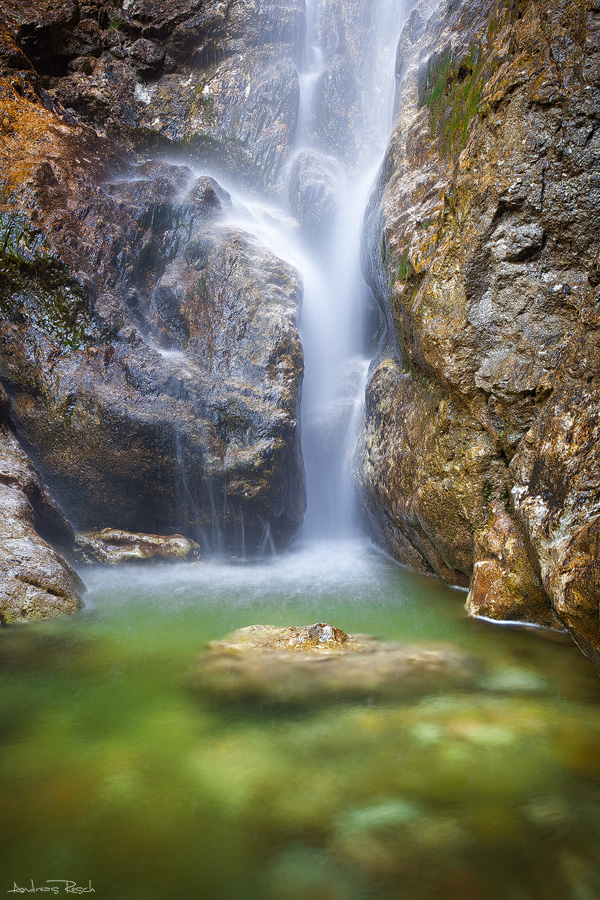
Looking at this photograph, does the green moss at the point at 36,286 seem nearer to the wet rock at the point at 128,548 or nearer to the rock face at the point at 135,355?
the rock face at the point at 135,355

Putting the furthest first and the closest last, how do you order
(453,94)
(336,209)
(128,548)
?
(336,209), (128,548), (453,94)

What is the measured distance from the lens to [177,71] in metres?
14.1

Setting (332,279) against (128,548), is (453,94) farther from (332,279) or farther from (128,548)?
(128,548)

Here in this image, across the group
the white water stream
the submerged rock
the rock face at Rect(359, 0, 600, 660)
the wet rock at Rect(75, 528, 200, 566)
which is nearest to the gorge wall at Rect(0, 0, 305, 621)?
the wet rock at Rect(75, 528, 200, 566)

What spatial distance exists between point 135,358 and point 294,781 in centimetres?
738

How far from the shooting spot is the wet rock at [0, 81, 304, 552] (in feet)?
28.4

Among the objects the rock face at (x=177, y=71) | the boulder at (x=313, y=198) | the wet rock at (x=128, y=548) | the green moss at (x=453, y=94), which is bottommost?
the wet rock at (x=128, y=548)

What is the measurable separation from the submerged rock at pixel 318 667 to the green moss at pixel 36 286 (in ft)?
19.7

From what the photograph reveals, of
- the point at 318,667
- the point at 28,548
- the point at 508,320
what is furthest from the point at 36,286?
the point at 318,667

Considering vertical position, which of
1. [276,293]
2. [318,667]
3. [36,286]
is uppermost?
[276,293]

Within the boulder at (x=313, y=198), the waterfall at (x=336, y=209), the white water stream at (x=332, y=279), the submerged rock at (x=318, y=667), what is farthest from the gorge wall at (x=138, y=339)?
the submerged rock at (x=318, y=667)

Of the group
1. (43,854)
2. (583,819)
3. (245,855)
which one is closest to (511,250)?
(583,819)

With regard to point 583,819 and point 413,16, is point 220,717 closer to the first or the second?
point 583,819

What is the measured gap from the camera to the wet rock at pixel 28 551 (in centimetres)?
573
